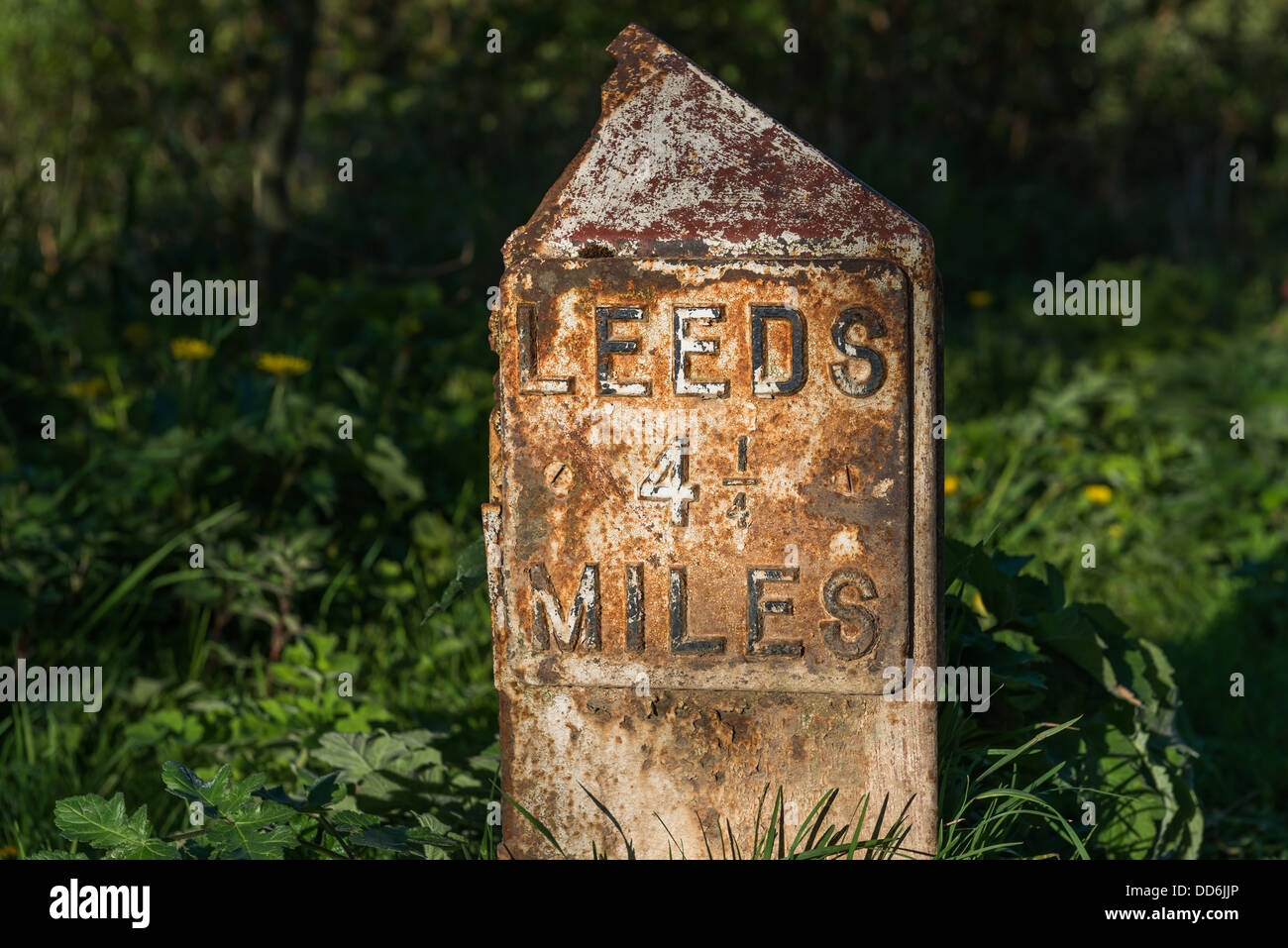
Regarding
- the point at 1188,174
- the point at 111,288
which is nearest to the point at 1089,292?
the point at 1188,174

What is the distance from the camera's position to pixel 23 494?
296cm

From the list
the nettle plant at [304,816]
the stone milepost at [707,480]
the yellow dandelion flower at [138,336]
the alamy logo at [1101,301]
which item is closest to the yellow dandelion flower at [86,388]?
the yellow dandelion flower at [138,336]

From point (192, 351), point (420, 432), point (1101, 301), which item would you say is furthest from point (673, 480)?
point (1101, 301)

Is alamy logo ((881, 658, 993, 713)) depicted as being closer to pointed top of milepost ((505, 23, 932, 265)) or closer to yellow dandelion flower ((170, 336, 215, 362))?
pointed top of milepost ((505, 23, 932, 265))

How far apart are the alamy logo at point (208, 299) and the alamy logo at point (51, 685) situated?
4.66 ft

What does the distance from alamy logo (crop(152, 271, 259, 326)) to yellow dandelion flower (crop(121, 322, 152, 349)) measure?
2.8 inches

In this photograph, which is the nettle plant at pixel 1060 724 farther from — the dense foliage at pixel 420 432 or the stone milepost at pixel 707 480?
the stone milepost at pixel 707 480

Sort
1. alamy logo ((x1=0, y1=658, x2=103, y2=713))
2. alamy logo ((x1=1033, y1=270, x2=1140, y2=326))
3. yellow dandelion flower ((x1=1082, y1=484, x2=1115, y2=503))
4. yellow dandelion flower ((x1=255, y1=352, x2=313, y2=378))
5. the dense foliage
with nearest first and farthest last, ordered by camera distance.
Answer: the dense foliage, alamy logo ((x1=0, y1=658, x2=103, y2=713)), yellow dandelion flower ((x1=255, y1=352, x2=313, y2=378)), yellow dandelion flower ((x1=1082, y1=484, x2=1115, y2=503)), alamy logo ((x1=1033, y1=270, x2=1140, y2=326))

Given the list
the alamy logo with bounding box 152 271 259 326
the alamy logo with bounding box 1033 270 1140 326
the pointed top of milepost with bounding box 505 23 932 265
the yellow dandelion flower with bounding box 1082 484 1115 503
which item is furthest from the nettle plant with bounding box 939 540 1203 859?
the alamy logo with bounding box 1033 270 1140 326

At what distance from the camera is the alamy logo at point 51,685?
8.84 feet

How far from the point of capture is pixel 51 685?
8.93ft

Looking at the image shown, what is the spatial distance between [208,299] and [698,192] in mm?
2714

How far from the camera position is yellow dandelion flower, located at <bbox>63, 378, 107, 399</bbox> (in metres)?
3.39
